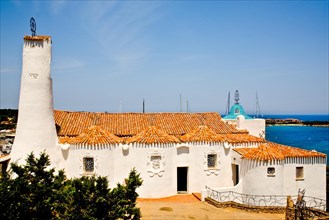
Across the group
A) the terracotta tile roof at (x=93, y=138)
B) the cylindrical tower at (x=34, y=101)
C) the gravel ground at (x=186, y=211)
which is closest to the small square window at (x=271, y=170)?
the gravel ground at (x=186, y=211)

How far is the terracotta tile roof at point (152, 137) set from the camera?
2672 cm

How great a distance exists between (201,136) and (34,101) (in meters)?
14.0

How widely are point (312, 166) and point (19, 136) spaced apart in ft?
76.1

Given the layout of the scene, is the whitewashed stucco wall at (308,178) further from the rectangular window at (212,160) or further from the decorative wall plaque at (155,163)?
the decorative wall plaque at (155,163)

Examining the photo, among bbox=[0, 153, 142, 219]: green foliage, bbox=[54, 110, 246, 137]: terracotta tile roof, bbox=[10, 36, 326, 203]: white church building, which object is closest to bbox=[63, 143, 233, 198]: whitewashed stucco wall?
bbox=[10, 36, 326, 203]: white church building

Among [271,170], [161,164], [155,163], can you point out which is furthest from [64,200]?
[271,170]

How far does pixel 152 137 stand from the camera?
27.1 metres

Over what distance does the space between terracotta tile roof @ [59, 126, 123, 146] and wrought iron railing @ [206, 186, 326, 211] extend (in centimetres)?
896

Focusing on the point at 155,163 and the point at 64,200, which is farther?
the point at 155,163

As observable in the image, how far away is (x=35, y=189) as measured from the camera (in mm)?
14984

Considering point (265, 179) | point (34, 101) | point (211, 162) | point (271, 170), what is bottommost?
point (265, 179)

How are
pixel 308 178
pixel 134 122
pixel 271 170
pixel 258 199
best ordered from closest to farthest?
1. pixel 258 199
2. pixel 271 170
3. pixel 308 178
4. pixel 134 122

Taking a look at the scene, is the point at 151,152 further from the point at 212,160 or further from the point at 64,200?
the point at 64,200

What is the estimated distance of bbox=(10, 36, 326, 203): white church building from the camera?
24.7 meters
